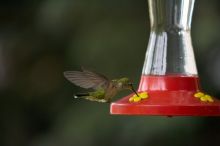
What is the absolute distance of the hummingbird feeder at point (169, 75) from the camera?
344cm

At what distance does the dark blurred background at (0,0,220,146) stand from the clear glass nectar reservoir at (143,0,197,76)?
291 cm

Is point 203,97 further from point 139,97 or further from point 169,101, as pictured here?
point 139,97

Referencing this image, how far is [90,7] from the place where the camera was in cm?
773

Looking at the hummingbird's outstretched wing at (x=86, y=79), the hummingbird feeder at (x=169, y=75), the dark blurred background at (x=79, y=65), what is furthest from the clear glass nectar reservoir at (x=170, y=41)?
the dark blurred background at (x=79, y=65)

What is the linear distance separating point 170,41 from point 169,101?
0.55 metres

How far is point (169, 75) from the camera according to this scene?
12.6 feet

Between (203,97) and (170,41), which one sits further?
(170,41)

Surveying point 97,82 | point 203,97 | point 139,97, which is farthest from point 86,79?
point 203,97

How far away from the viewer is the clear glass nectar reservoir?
12.8 feet

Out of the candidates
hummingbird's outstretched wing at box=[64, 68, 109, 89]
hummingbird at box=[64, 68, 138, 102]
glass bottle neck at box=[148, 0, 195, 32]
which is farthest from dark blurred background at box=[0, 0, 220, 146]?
hummingbird's outstretched wing at box=[64, 68, 109, 89]

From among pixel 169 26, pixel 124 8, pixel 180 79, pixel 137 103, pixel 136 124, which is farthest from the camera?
pixel 124 8

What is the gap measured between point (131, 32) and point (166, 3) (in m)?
3.40

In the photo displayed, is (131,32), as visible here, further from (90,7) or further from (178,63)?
(178,63)

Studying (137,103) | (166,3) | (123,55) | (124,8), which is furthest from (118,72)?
(137,103)
